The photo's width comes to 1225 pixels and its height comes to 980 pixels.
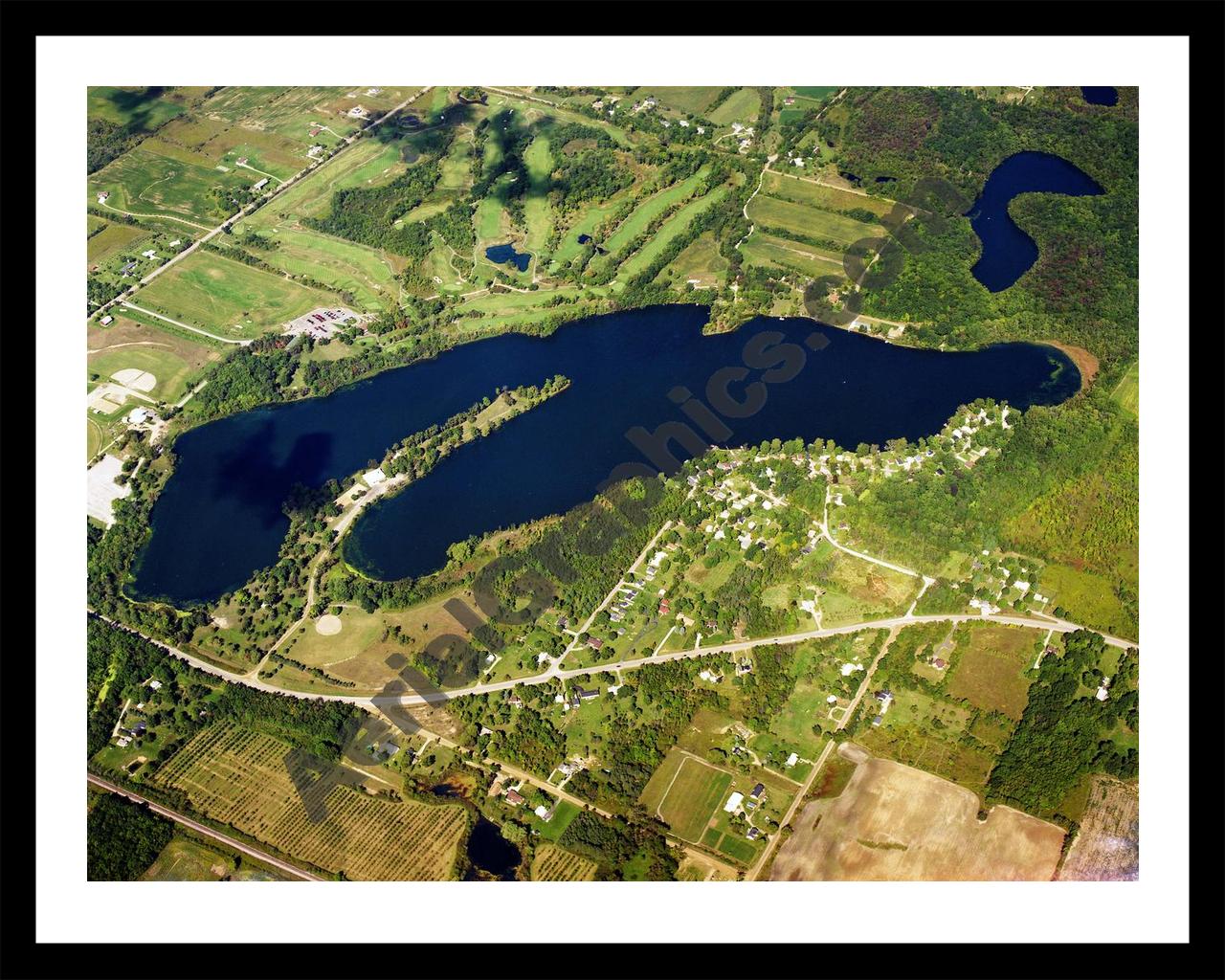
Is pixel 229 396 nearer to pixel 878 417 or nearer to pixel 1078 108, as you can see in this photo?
pixel 878 417

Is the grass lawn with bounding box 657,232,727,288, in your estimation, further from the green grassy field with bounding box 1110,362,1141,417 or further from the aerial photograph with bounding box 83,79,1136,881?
the green grassy field with bounding box 1110,362,1141,417

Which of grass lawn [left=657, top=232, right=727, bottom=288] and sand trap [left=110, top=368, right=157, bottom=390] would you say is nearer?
sand trap [left=110, top=368, right=157, bottom=390]

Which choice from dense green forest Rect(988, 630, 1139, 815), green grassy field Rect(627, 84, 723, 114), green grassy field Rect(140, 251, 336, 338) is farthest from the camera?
green grassy field Rect(627, 84, 723, 114)

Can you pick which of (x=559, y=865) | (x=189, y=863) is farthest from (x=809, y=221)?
(x=189, y=863)

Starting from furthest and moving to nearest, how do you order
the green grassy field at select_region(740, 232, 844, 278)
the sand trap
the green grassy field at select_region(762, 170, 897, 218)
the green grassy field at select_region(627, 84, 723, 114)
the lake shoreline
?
the green grassy field at select_region(627, 84, 723, 114)
the green grassy field at select_region(762, 170, 897, 218)
the green grassy field at select_region(740, 232, 844, 278)
the sand trap
the lake shoreline

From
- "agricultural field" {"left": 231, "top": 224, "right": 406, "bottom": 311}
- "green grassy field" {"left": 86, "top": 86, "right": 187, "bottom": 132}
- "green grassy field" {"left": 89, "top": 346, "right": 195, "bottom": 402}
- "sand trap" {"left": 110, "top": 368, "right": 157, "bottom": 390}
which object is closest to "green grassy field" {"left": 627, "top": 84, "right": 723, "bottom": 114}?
"agricultural field" {"left": 231, "top": 224, "right": 406, "bottom": 311}

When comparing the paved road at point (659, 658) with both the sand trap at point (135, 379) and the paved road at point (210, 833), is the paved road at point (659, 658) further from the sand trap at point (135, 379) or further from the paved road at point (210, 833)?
the sand trap at point (135, 379)

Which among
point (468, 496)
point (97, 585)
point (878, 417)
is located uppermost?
point (878, 417)

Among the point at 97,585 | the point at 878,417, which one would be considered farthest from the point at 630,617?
the point at 97,585

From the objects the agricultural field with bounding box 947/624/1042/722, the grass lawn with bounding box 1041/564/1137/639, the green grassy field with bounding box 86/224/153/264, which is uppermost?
the grass lawn with bounding box 1041/564/1137/639
